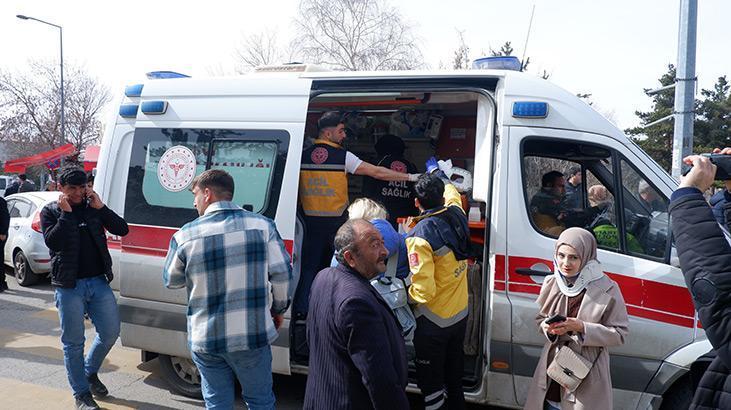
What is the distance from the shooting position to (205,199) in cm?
303

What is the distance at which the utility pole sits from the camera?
630 centimetres

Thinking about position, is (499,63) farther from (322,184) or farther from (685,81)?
(685,81)

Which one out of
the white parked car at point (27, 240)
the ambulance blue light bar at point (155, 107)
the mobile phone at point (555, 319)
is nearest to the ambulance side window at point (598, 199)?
the mobile phone at point (555, 319)

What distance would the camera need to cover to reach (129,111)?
4438 millimetres

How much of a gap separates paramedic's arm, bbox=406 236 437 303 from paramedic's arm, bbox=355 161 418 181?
1.20 metres

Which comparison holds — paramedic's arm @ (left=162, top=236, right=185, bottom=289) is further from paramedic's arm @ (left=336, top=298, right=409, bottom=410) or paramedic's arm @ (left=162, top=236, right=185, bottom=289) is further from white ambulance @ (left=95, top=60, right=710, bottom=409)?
paramedic's arm @ (left=336, top=298, right=409, bottom=410)

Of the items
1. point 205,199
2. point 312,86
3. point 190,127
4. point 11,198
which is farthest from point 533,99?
point 11,198

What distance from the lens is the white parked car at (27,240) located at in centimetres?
846

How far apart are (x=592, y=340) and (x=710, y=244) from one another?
108 cm

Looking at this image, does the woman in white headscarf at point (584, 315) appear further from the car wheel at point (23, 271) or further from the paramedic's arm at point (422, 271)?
the car wheel at point (23, 271)

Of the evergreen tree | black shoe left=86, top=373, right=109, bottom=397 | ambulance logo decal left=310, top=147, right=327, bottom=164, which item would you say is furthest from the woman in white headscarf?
the evergreen tree

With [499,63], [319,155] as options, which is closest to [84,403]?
[319,155]

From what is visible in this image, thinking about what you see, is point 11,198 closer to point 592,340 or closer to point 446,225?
point 446,225

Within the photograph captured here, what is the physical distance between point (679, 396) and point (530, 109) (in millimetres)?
2107
